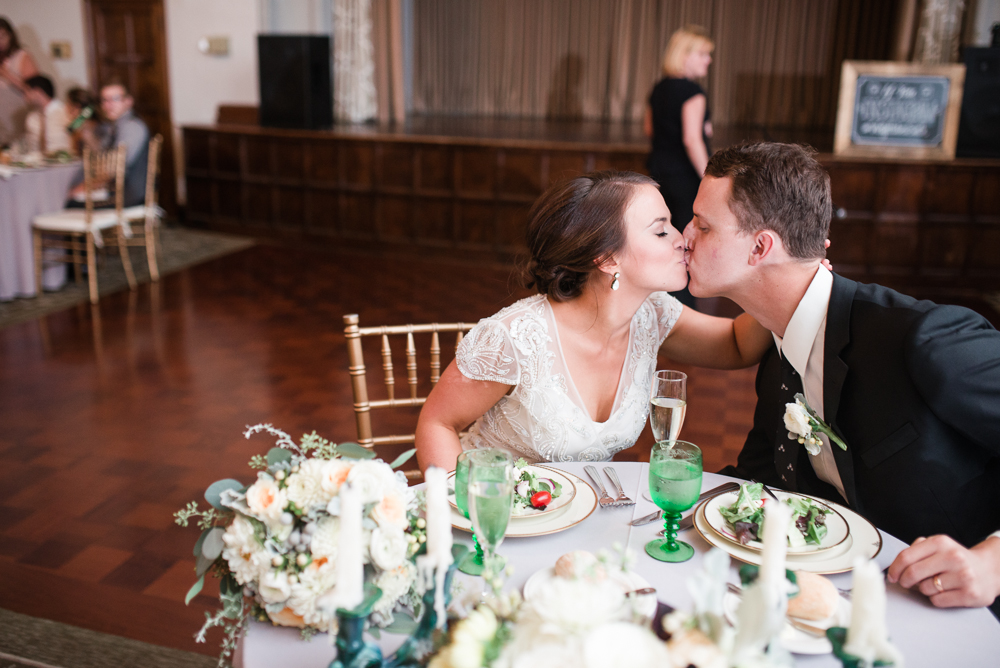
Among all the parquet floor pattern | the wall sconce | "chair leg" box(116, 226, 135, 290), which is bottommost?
the parquet floor pattern

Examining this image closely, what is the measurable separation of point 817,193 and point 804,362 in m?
0.34

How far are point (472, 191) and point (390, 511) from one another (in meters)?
5.62

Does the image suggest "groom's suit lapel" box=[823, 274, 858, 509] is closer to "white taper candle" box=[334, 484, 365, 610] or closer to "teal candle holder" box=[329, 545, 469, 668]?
"teal candle holder" box=[329, 545, 469, 668]

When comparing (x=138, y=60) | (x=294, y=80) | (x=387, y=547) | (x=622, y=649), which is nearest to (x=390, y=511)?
(x=387, y=547)

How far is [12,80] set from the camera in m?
7.74

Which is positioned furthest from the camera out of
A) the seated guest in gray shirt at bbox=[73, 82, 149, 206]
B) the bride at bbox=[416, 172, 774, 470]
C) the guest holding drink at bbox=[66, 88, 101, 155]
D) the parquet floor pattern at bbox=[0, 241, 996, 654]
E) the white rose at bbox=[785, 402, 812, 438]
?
the guest holding drink at bbox=[66, 88, 101, 155]

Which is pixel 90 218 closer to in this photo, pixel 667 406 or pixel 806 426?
pixel 667 406

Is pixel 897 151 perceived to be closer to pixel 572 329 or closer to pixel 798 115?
pixel 798 115

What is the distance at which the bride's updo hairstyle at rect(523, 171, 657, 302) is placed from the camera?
174cm

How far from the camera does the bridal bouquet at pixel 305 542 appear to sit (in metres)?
0.95

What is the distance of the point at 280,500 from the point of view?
3.14 ft

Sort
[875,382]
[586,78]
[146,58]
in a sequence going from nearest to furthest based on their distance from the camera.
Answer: [875,382]
[146,58]
[586,78]

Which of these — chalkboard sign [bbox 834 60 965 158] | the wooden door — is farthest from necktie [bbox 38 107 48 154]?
chalkboard sign [bbox 834 60 965 158]

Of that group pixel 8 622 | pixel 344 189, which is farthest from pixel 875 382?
pixel 344 189
